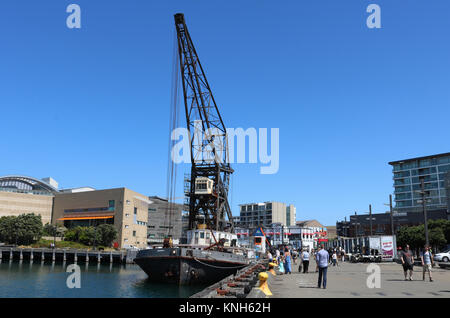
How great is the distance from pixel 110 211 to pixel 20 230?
79.9 feet

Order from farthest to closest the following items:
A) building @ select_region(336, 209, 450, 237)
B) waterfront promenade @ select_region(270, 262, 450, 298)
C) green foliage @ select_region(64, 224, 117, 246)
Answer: building @ select_region(336, 209, 450, 237) < green foliage @ select_region(64, 224, 117, 246) < waterfront promenade @ select_region(270, 262, 450, 298)

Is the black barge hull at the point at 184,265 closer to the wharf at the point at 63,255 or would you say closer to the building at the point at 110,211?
the wharf at the point at 63,255

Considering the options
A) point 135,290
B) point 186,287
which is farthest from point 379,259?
point 135,290

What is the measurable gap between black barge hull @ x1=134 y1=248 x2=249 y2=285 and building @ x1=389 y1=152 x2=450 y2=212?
122 metres

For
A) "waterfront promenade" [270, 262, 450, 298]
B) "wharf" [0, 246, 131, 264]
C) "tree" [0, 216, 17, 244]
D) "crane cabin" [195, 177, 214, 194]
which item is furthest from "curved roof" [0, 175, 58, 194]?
"waterfront promenade" [270, 262, 450, 298]

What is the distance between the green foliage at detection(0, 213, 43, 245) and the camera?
3573 inches

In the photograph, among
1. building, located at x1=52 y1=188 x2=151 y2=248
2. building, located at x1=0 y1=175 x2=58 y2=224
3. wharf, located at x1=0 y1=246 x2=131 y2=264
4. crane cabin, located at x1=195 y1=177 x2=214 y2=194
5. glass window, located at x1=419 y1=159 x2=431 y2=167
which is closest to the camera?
crane cabin, located at x1=195 y1=177 x2=214 y2=194

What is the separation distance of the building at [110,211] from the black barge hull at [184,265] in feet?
223

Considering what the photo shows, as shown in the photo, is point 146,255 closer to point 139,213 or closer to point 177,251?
point 177,251

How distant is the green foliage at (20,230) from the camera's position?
298 ft

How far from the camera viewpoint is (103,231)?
94.9 metres

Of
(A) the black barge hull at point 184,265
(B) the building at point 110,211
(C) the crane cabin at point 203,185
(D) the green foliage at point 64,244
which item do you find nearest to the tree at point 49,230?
(D) the green foliage at point 64,244

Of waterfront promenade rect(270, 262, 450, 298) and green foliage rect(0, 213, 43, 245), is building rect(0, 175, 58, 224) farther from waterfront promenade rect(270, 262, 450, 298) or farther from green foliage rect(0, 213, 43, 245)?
waterfront promenade rect(270, 262, 450, 298)

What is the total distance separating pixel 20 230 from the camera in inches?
3565
